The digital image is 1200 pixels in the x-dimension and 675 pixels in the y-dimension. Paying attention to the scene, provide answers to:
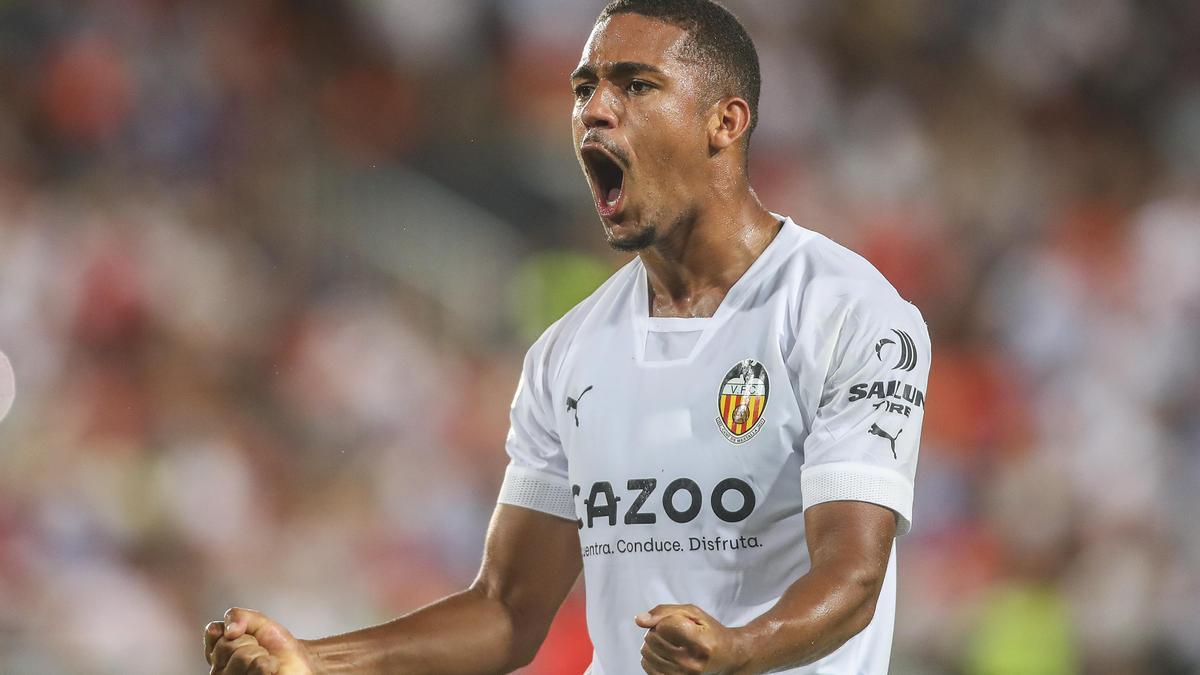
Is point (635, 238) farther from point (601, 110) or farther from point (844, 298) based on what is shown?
point (844, 298)

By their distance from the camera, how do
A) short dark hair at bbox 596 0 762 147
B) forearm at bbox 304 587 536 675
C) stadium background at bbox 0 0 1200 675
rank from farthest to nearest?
stadium background at bbox 0 0 1200 675
short dark hair at bbox 596 0 762 147
forearm at bbox 304 587 536 675

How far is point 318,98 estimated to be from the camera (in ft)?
28.1

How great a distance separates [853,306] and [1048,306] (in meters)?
5.25

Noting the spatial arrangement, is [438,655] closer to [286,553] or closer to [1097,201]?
[286,553]

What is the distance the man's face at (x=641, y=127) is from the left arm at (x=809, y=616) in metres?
0.72

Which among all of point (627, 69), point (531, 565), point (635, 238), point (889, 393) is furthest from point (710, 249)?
point (531, 565)

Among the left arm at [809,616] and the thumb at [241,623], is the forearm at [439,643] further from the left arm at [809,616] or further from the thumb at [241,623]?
the left arm at [809,616]

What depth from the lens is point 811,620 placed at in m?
2.56

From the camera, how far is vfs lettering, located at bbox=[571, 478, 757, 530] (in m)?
2.97

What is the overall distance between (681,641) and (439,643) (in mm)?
1100

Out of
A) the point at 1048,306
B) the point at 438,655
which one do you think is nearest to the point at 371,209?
the point at 1048,306

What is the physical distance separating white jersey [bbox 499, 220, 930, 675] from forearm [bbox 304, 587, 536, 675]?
238 millimetres

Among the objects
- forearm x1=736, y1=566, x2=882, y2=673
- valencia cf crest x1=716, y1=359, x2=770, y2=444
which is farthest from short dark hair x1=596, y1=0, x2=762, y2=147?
forearm x1=736, y1=566, x2=882, y2=673

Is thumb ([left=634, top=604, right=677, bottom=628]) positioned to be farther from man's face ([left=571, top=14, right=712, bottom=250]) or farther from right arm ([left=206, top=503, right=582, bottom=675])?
man's face ([left=571, top=14, right=712, bottom=250])
